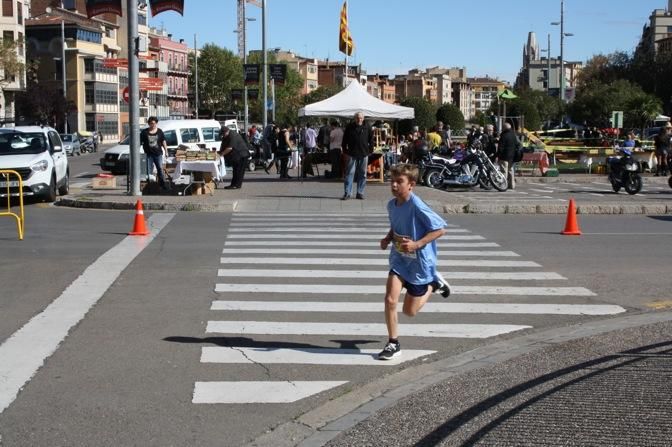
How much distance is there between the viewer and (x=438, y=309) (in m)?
10.2

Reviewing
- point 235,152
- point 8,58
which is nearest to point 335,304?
point 235,152

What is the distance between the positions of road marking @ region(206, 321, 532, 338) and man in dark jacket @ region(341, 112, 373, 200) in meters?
13.4

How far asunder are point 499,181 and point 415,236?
20.2 m

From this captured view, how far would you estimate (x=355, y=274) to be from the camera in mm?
12359

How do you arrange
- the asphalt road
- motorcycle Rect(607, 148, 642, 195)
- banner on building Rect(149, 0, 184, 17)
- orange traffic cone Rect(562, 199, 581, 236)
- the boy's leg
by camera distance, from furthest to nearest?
motorcycle Rect(607, 148, 642, 195) → banner on building Rect(149, 0, 184, 17) → orange traffic cone Rect(562, 199, 581, 236) → the boy's leg → the asphalt road

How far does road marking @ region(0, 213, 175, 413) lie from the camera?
7.47 metres

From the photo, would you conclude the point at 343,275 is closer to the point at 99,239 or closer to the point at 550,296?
the point at 550,296

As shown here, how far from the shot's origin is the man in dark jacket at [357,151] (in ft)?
74.4

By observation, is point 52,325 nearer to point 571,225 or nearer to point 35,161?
point 571,225

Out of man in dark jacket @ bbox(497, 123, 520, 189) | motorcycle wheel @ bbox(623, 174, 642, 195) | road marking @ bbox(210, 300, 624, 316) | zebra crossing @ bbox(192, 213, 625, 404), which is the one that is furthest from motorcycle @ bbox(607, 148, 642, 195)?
road marking @ bbox(210, 300, 624, 316)

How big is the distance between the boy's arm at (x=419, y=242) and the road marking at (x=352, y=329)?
1.51m

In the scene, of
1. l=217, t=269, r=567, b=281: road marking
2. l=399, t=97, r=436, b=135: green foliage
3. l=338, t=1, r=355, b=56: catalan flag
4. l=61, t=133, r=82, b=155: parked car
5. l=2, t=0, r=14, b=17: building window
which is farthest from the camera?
l=399, t=97, r=436, b=135: green foliage

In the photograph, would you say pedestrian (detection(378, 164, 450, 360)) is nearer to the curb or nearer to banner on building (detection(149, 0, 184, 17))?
the curb

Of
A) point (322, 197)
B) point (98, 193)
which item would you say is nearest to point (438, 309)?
point (322, 197)
